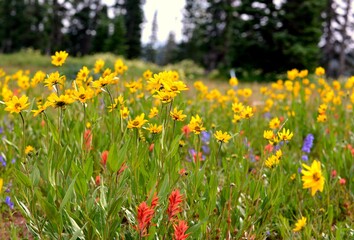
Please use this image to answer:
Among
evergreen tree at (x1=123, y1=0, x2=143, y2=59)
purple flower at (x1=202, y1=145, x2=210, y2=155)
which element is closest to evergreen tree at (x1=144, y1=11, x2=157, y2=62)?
evergreen tree at (x1=123, y1=0, x2=143, y2=59)

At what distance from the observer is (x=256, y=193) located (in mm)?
2016

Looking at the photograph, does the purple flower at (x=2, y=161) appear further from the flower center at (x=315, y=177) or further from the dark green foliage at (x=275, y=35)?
the dark green foliage at (x=275, y=35)

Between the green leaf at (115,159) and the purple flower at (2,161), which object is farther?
the purple flower at (2,161)

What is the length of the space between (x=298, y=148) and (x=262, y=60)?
41.8ft

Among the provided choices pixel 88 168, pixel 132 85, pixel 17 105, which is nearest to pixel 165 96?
pixel 88 168

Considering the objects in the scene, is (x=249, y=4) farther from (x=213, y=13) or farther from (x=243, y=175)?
(x=243, y=175)

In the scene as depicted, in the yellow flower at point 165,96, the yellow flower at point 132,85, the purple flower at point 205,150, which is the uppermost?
the yellow flower at point 165,96

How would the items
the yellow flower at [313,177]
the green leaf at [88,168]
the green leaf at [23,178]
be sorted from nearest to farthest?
1. the yellow flower at [313,177]
2. the green leaf at [23,178]
3. the green leaf at [88,168]

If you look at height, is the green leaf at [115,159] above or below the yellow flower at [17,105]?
below

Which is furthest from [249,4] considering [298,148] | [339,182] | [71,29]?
[71,29]

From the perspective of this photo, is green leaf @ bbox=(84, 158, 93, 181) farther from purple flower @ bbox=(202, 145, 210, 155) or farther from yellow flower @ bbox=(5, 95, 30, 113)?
purple flower @ bbox=(202, 145, 210, 155)

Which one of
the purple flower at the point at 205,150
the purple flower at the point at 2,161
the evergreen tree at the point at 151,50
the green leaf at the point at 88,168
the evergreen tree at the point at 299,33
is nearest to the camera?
the green leaf at the point at 88,168

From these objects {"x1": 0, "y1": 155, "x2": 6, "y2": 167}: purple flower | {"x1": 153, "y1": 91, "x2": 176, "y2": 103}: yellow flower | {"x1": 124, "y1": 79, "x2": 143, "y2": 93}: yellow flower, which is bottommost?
{"x1": 0, "y1": 155, "x2": 6, "y2": 167}: purple flower

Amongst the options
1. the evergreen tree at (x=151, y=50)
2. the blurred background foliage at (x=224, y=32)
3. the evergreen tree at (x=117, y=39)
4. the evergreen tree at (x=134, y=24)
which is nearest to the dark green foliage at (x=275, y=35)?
the blurred background foliage at (x=224, y=32)
